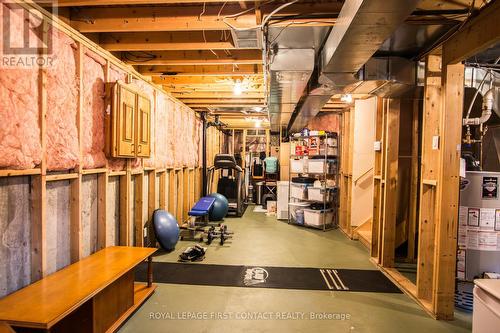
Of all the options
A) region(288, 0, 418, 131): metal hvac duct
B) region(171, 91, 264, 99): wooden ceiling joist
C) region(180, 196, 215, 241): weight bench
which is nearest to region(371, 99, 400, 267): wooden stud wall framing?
region(288, 0, 418, 131): metal hvac duct

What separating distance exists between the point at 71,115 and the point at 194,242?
3029mm

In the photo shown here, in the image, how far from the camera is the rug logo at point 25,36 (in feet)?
6.17

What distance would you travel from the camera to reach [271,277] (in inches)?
136

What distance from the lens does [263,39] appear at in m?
2.43

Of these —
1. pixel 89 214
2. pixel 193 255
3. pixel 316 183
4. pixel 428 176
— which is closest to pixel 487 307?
pixel 428 176

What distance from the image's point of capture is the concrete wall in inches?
199

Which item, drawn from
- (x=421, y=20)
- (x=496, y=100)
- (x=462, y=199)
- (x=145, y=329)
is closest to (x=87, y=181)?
(x=145, y=329)

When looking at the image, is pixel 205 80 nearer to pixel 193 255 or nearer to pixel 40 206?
pixel 193 255

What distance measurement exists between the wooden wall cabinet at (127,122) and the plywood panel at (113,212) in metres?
0.44

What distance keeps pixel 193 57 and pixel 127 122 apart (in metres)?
1.07

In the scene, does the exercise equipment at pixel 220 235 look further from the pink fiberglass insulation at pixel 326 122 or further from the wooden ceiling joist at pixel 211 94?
the pink fiberglass insulation at pixel 326 122

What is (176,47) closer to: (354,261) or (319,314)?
(319,314)

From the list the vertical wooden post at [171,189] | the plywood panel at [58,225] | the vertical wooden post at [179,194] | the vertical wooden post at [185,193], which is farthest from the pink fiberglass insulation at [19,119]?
the vertical wooden post at [185,193]

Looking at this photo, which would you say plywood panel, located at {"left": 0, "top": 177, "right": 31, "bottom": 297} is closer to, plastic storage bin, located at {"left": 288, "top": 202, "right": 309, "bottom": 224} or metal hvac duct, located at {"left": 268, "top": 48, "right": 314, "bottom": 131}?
metal hvac duct, located at {"left": 268, "top": 48, "right": 314, "bottom": 131}
